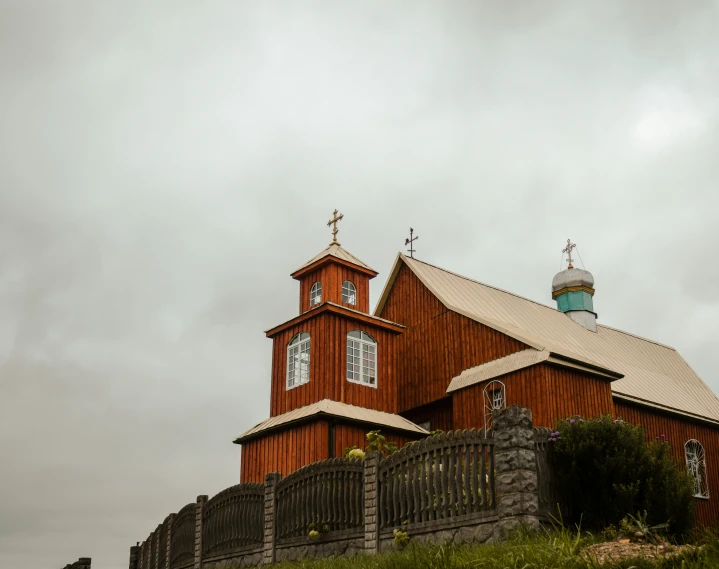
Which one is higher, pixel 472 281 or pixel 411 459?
pixel 472 281

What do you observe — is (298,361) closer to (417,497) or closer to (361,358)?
(361,358)

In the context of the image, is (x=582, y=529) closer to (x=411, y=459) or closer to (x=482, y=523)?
(x=482, y=523)

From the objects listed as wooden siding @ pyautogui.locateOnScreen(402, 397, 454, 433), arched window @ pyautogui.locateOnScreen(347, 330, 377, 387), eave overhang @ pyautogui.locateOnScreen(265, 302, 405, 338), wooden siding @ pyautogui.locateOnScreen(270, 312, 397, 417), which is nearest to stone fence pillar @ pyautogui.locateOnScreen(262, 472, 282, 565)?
wooden siding @ pyautogui.locateOnScreen(270, 312, 397, 417)

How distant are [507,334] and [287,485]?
7906 millimetres

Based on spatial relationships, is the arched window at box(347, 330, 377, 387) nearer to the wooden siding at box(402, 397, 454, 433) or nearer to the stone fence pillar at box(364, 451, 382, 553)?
the wooden siding at box(402, 397, 454, 433)

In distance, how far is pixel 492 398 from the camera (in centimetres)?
2191

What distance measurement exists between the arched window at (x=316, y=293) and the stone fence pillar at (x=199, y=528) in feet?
21.2

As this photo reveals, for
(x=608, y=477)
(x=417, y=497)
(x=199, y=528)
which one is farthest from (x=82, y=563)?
(x=608, y=477)

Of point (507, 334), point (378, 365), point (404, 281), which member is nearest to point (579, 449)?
point (507, 334)

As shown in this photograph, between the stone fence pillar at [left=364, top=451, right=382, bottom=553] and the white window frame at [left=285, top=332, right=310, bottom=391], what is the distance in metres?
7.43

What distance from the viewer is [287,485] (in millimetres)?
17703

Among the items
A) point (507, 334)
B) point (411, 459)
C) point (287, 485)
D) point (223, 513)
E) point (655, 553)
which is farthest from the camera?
point (507, 334)

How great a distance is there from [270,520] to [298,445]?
401cm

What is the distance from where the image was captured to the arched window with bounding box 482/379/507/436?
2153cm
